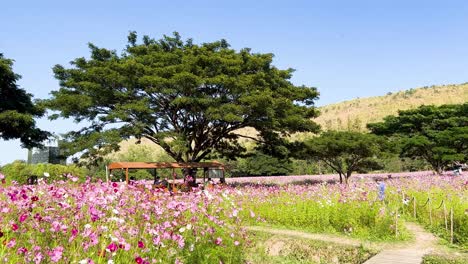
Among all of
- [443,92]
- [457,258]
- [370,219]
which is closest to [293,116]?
[370,219]

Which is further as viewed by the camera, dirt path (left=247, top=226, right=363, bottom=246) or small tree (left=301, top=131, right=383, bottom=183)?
small tree (left=301, top=131, right=383, bottom=183)

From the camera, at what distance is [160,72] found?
2361 cm

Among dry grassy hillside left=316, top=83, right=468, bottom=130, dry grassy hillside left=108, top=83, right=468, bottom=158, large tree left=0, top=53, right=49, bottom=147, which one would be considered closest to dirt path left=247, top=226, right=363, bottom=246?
large tree left=0, top=53, right=49, bottom=147

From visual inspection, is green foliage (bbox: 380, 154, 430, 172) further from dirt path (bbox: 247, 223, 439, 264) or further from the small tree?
dirt path (bbox: 247, 223, 439, 264)

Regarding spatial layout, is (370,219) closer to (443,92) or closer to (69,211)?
(69,211)

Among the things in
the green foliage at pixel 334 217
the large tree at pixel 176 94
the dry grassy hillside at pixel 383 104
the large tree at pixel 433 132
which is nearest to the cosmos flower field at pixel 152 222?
the green foliage at pixel 334 217

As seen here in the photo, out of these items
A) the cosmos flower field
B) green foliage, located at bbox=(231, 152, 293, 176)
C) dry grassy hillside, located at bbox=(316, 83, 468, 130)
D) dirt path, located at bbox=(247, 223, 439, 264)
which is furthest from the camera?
dry grassy hillside, located at bbox=(316, 83, 468, 130)

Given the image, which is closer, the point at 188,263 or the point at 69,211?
the point at 69,211

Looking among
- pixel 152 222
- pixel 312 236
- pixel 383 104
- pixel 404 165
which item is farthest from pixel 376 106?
pixel 152 222

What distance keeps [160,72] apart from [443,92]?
80823mm

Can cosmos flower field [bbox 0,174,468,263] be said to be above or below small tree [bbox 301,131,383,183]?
below

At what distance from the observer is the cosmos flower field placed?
4676 mm

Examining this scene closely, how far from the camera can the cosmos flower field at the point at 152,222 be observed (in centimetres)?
468

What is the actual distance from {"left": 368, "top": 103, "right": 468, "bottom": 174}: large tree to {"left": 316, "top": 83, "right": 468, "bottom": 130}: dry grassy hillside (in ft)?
106
